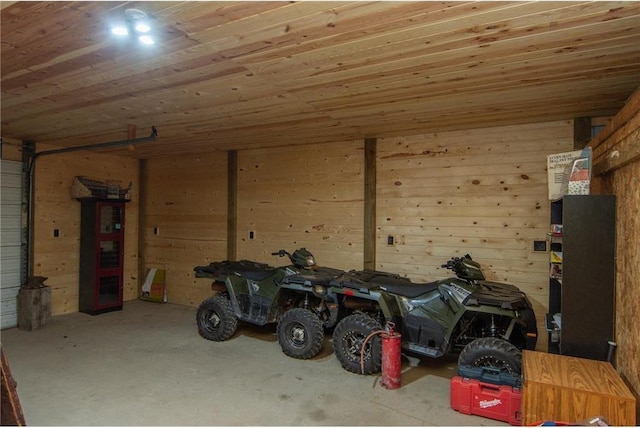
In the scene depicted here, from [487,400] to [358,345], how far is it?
3.80ft

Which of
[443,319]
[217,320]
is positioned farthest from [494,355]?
[217,320]

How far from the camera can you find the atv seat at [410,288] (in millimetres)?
3361

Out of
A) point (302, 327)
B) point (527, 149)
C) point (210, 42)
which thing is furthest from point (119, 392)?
point (527, 149)

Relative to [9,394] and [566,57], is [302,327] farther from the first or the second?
[566,57]

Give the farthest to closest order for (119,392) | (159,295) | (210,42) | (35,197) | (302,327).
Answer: (159,295), (35,197), (302,327), (119,392), (210,42)

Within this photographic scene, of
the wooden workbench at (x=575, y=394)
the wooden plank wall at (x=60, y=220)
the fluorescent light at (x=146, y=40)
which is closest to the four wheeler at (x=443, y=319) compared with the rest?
the wooden workbench at (x=575, y=394)

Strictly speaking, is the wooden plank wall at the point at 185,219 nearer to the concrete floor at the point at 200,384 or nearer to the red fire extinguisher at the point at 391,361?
the concrete floor at the point at 200,384

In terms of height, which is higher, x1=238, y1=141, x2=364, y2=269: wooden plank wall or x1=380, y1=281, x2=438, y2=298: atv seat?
x1=238, y1=141, x2=364, y2=269: wooden plank wall

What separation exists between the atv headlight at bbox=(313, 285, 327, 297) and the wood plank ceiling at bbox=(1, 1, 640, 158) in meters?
1.76

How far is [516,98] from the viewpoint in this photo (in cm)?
306

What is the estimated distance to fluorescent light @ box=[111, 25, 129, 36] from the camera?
1991mm

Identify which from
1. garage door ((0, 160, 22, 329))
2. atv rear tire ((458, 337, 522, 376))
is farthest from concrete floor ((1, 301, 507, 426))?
garage door ((0, 160, 22, 329))

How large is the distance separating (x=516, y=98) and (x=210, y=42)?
2.47 m

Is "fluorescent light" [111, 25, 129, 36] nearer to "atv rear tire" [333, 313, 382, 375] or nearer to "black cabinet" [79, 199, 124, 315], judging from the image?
"atv rear tire" [333, 313, 382, 375]
